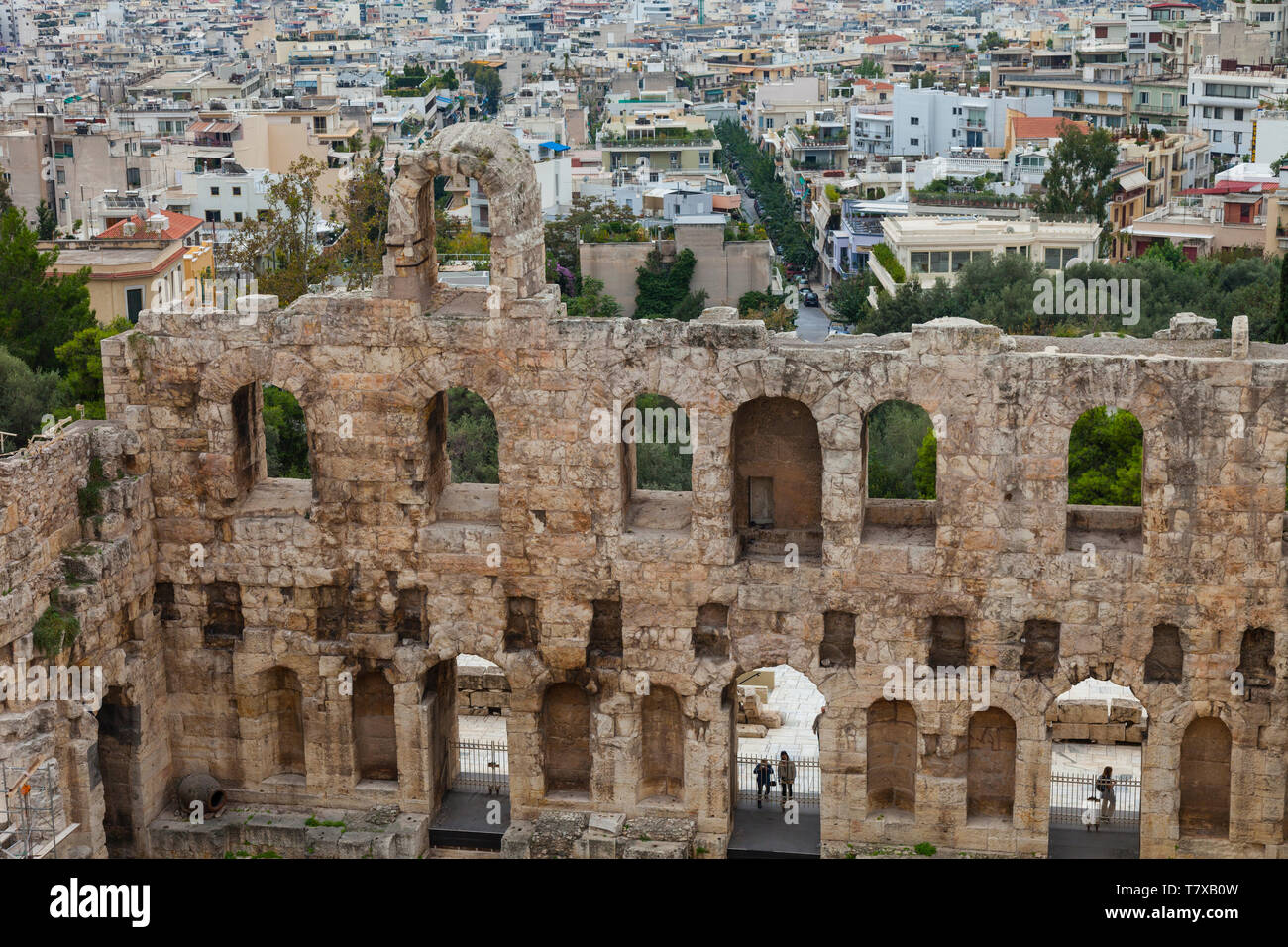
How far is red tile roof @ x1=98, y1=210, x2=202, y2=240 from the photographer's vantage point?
66.7 m

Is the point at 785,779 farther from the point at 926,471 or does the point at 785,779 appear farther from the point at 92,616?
the point at 926,471

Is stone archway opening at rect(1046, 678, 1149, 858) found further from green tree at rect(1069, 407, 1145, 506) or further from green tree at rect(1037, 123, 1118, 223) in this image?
green tree at rect(1037, 123, 1118, 223)

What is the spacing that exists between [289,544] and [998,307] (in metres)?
41.0

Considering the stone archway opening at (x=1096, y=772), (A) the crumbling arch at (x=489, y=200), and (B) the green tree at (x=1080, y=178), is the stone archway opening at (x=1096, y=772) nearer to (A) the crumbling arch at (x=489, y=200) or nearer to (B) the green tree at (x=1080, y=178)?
(A) the crumbling arch at (x=489, y=200)

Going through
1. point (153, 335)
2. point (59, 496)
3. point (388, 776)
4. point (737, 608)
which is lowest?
point (388, 776)

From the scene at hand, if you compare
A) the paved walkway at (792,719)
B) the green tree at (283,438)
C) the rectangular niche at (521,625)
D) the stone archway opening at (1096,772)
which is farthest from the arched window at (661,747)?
the green tree at (283,438)

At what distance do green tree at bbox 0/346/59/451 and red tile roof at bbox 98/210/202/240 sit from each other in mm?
23898

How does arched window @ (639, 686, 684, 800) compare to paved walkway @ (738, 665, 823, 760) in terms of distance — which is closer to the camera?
arched window @ (639, 686, 684, 800)

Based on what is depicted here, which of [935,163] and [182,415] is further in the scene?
[935,163]

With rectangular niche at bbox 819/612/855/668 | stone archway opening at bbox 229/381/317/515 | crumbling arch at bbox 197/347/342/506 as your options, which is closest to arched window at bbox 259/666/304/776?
stone archway opening at bbox 229/381/317/515

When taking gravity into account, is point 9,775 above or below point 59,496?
below

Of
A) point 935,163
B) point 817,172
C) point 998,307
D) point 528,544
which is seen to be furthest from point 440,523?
point 817,172

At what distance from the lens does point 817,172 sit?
12838 centimetres

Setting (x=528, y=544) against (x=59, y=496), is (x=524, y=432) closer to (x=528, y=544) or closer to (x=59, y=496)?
(x=528, y=544)
